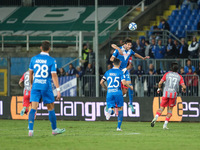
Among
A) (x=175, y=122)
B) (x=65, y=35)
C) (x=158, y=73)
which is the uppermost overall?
(x=65, y=35)

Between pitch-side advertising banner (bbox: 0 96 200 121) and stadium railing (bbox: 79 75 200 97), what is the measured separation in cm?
168

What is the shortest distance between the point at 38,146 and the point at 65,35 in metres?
22.7

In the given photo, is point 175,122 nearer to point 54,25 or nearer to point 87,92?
point 87,92

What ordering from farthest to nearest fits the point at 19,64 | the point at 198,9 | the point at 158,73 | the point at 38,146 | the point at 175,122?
the point at 198,9, the point at 19,64, the point at 158,73, the point at 175,122, the point at 38,146

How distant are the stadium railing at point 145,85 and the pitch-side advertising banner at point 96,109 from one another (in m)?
1.68

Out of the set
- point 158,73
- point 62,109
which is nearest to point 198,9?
point 158,73

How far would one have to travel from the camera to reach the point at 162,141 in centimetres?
1238

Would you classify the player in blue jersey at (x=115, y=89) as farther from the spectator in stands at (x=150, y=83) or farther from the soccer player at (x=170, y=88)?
the spectator in stands at (x=150, y=83)

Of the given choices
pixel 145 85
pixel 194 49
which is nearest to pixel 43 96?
pixel 145 85

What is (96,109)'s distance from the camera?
23484 millimetres

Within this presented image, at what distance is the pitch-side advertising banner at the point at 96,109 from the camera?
22.2 m

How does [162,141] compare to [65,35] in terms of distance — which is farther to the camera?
[65,35]

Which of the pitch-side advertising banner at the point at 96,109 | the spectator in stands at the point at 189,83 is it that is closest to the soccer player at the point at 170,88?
the pitch-side advertising banner at the point at 96,109

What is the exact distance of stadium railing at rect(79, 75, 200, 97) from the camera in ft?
78.9
